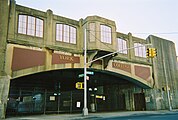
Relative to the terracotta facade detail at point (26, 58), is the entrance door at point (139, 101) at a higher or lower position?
lower

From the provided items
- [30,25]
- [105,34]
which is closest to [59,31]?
[30,25]

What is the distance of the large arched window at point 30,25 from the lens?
882 inches

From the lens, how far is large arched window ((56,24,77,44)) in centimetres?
2508

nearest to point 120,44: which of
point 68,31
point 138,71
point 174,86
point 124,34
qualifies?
point 124,34

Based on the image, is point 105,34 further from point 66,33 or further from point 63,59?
point 63,59

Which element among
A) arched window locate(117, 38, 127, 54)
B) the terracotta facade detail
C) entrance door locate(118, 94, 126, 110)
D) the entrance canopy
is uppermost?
arched window locate(117, 38, 127, 54)

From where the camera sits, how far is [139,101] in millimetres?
34375

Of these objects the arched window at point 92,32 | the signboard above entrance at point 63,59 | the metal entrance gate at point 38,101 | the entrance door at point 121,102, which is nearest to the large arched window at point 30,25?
the signboard above entrance at point 63,59

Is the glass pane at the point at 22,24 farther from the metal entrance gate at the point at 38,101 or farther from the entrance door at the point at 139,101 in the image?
the entrance door at the point at 139,101

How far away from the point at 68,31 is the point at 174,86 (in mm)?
22393

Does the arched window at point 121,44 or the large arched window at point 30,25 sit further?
the arched window at point 121,44

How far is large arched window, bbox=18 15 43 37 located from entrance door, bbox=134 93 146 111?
20218 millimetres

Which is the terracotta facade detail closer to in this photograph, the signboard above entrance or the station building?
the station building

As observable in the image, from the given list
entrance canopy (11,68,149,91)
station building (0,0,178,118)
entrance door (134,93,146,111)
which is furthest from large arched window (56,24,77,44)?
entrance door (134,93,146,111)
